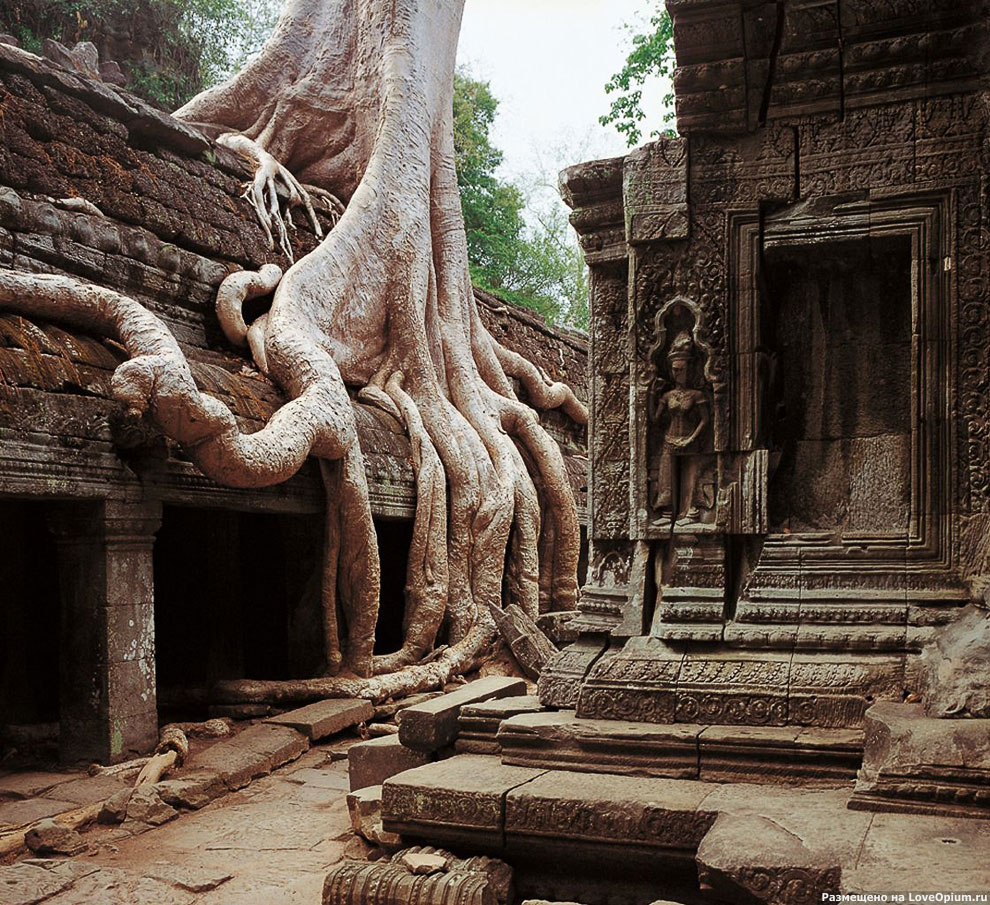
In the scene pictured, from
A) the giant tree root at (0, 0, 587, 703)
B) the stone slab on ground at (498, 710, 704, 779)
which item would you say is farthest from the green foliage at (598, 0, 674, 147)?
the stone slab on ground at (498, 710, 704, 779)

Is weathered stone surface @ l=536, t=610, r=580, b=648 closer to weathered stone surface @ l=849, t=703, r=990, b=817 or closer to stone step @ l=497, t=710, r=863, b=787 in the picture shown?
stone step @ l=497, t=710, r=863, b=787

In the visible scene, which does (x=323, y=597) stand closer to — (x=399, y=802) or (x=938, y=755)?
(x=399, y=802)

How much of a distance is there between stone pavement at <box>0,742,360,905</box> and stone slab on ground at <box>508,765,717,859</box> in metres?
0.84

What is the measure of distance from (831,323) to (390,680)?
4047 mm

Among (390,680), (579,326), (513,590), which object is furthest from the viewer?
(579,326)

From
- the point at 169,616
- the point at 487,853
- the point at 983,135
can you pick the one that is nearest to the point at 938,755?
the point at 487,853

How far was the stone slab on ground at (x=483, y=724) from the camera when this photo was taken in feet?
13.5

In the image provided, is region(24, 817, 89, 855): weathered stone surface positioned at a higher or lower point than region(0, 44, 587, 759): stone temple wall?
lower

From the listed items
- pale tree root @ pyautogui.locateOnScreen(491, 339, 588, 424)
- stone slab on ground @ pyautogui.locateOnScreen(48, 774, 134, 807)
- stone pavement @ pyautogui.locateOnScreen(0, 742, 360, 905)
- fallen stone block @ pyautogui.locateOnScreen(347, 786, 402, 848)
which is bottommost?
stone pavement @ pyautogui.locateOnScreen(0, 742, 360, 905)

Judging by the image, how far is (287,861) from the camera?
402cm

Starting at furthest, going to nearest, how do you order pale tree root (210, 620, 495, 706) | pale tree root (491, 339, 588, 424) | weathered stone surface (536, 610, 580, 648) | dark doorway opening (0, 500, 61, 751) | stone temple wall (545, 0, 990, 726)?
1. pale tree root (491, 339, 588, 424)
2. weathered stone surface (536, 610, 580, 648)
3. pale tree root (210, 620, 495, 706)
4. dark doorway opening (0, 500, 61, 751)
5. stone temple wall (545, 0, 990, 726)

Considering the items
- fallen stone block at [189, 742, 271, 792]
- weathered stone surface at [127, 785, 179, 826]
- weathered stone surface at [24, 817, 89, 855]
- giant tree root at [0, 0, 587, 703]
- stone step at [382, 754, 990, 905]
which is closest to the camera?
stone step at [382, 754, 990, 905]

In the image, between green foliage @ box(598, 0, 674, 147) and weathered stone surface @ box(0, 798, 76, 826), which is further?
green foliage @ box(598, 0, 674, 147)

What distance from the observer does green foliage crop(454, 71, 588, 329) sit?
57.8 feet
